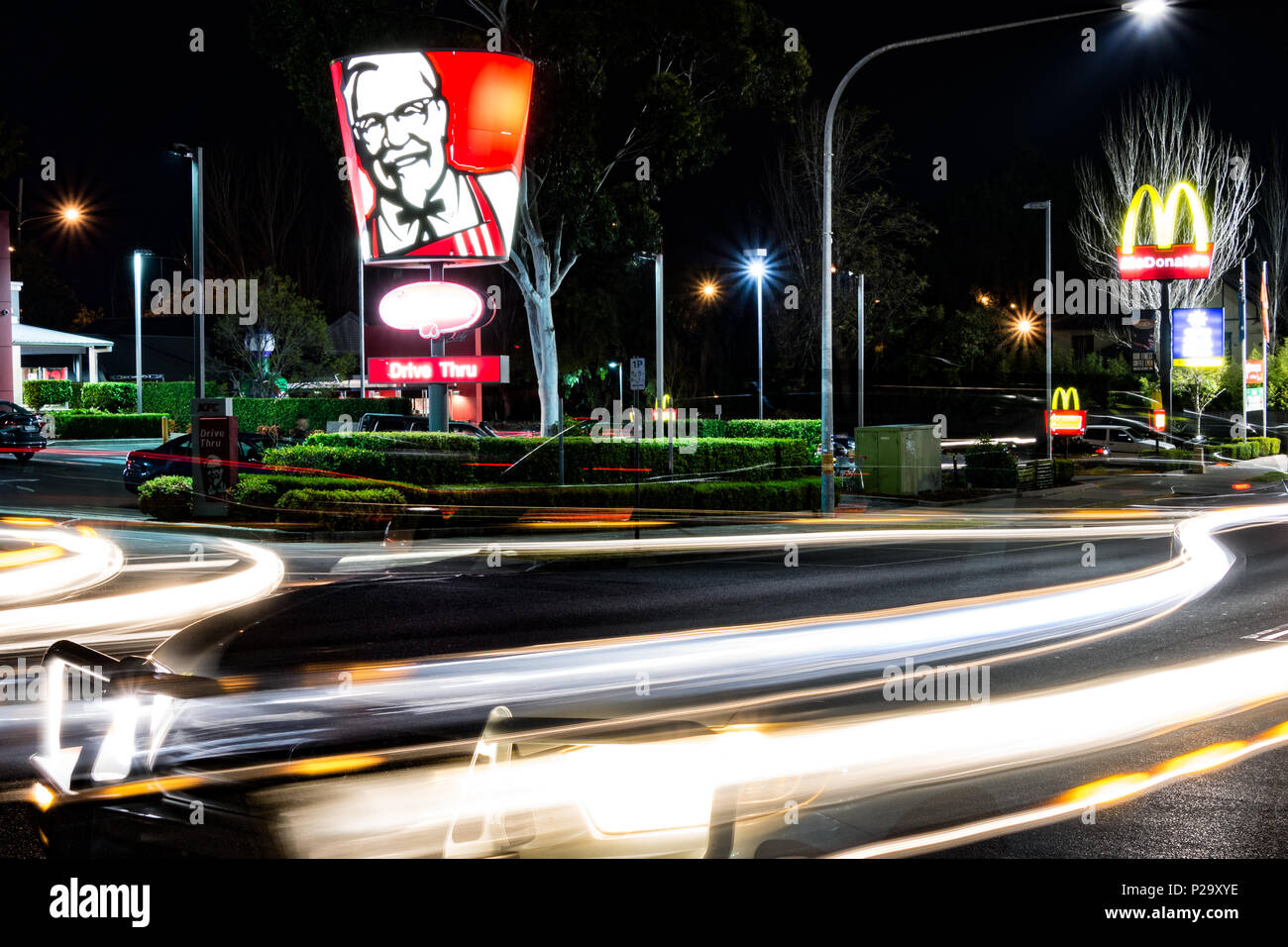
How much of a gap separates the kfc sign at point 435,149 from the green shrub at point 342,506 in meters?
7.70

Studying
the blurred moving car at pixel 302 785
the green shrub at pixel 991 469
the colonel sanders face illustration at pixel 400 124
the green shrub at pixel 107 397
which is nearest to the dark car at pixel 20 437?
the green shrub at pixel 107 397

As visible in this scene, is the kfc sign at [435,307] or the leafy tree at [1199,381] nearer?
the kfc sign at [435,307]

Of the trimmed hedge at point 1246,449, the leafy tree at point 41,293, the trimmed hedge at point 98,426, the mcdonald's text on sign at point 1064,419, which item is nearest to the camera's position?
the mcdonald's text on sign at point 1064,419

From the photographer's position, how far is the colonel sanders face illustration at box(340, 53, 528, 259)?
85.7 ft

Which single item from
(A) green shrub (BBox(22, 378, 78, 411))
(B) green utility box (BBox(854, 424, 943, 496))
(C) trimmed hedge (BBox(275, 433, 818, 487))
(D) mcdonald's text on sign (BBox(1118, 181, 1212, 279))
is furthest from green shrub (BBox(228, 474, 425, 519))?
(A) green shrub (BBox(22, 378, 78, 411))

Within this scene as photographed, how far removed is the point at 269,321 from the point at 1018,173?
59577 millimetres

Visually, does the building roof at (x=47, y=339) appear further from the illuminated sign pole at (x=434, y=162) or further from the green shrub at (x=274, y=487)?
the green shrub at (x=274, y=487)

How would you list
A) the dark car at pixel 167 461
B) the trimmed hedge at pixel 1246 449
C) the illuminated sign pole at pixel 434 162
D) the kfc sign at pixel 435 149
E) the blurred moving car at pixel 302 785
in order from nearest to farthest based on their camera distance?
the blurred moving car at pixel 302 785
the dark car at pixel 167 461
the illuminated sign pole at pixel 434 162
the kfc sign at pixel 435 149
the trimmed hedge at pixel 1246 449

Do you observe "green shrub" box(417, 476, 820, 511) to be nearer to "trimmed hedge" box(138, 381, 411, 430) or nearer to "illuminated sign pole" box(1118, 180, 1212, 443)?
"illuminated sign pole" box(1118, 180, 1212, 443)

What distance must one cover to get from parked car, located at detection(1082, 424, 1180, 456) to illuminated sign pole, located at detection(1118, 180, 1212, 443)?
5644 mm

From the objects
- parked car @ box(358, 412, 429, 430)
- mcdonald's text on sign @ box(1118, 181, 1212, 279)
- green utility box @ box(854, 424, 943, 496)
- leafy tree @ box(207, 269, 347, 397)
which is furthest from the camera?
leafy tree @ box(207, 269, 347, 397)

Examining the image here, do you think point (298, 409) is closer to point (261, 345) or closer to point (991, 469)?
point (261, 345)

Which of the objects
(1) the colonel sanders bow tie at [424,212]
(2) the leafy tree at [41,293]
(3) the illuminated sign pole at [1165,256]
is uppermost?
(2) the leafy tree at [41,293]

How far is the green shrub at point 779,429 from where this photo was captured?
31.1m
